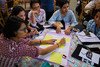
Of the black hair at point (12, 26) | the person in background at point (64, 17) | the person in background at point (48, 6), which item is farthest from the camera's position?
the person in background at point (48, 6)

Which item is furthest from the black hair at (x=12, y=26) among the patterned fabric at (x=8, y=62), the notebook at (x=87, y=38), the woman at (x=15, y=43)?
the notebook at (x=87, y=38)

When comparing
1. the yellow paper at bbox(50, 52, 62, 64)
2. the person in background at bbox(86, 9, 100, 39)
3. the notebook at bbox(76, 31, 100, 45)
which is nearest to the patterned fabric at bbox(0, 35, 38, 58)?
the yellow paper at bbox(50, 52, 62, 64)

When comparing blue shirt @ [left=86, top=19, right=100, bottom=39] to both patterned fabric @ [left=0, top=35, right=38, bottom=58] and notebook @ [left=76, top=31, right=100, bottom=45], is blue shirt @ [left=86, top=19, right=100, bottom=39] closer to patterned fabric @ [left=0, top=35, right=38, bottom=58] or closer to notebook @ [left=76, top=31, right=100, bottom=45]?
notebook @ [left=76, top=31, right=100, bottom=45]

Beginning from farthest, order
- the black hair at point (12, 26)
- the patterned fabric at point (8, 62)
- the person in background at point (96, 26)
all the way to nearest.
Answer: the person in background at point (96, 26) < the black hair at point (12, 26) < the patterned fabric at point (8, 62)

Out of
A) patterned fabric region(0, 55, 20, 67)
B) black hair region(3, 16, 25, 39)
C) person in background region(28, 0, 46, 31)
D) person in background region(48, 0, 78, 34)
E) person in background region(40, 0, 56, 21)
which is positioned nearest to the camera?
A: patterned fabric region(0, 55, 20, 67)

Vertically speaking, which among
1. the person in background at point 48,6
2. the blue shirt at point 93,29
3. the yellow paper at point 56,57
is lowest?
the yellow paper at point 56,57

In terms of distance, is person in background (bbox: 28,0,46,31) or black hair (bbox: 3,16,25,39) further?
person in background (bbox: 28,0,46,31)

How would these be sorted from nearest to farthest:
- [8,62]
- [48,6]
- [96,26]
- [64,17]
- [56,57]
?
1. [8,62]
2. [56,57]
3. [96,26]
4. [64,17]
5. [48,6]

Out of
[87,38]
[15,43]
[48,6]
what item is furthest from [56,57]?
[48,6]

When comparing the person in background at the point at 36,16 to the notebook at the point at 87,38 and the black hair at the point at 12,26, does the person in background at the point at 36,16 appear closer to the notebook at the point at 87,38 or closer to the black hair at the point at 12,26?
the notebook at the point at 87,38

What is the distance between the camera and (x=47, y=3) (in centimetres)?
326

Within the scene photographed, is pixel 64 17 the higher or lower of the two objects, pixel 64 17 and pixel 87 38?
the higher

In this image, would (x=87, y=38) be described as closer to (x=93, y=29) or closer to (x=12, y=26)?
(x=93, y=29)

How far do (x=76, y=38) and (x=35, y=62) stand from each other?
873mm
